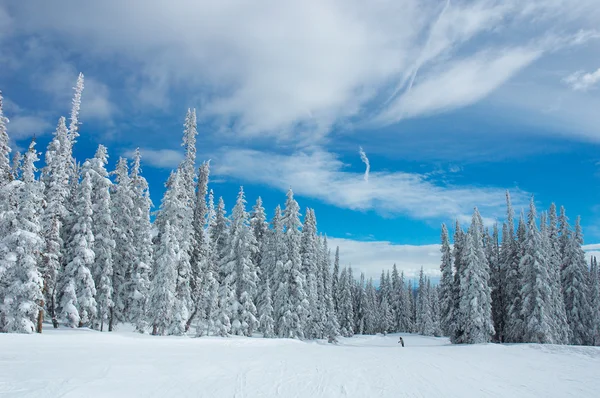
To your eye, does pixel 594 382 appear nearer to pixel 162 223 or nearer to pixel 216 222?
pixel 162 223

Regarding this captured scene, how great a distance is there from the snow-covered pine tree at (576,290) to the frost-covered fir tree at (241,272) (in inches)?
1619

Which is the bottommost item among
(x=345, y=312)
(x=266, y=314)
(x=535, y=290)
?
(x=345, y=312)

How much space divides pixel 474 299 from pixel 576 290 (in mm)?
16770

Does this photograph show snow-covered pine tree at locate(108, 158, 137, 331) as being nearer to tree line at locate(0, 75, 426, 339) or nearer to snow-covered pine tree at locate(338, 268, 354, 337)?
tree line at locate(0, 75, 426, 339)

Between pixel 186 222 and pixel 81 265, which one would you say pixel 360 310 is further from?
pixel 81 265

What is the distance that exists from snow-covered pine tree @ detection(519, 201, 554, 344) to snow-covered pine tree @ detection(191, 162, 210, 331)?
1427 inches

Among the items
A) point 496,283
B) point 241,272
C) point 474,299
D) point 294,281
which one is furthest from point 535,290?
point 241,272

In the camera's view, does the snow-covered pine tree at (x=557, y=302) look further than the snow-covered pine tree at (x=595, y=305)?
No

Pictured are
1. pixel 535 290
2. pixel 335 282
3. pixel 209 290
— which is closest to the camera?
pixel 209 290

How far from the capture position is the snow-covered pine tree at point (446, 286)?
4962 centimetres

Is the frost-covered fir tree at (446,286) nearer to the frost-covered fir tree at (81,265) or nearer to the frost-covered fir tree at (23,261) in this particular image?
the frost-covered fir tree at (81,265)

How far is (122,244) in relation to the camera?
120 feet

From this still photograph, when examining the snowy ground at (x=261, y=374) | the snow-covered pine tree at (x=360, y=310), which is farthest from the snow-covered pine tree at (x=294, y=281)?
the snow-covered pine tree at (x=360, y=310)

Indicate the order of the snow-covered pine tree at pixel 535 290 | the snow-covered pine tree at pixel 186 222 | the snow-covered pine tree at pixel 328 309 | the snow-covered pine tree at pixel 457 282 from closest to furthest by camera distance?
1. the snow-covered pine tree at pixel 186 222
2. the snow-covered pine tree at pixel 535 290
3. the snow-covered pine tree at pixel 457 282
4. the snow-covered pine tree at pixel 328 309
